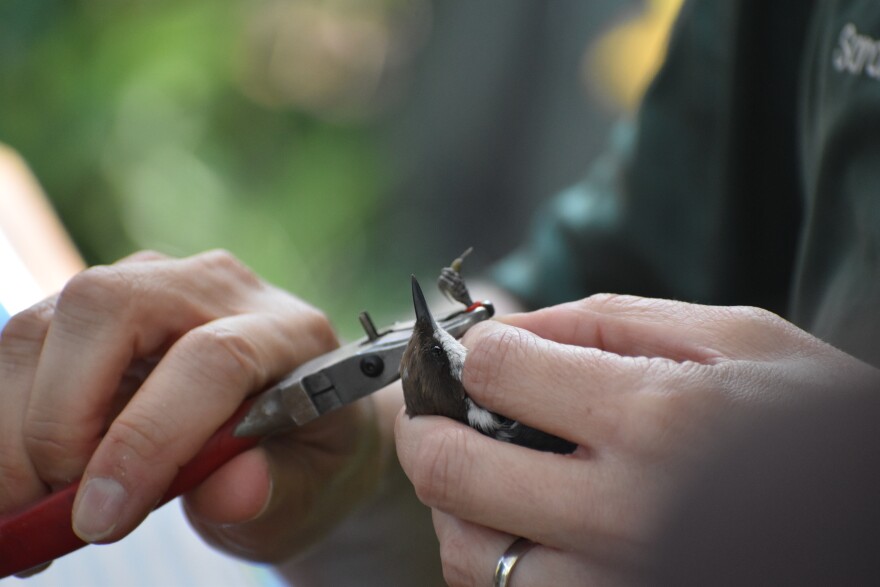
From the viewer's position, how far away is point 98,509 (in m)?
0.57

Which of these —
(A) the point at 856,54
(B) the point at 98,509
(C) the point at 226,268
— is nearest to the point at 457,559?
(B) the point at 98,509

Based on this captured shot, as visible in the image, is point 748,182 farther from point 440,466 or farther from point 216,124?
point 216,124

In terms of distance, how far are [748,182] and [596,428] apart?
2.17ft

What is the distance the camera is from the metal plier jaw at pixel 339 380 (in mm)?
598

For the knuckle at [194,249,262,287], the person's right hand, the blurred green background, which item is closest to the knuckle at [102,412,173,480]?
the person's right hand

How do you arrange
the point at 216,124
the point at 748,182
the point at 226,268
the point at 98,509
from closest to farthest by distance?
the point at 98,509, the point at 226,268, the point at 748,182, the point at 216,124

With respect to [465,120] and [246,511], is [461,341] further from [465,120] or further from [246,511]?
[465,120]

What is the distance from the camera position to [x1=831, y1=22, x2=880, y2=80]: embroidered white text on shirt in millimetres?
723

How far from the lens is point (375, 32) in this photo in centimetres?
232

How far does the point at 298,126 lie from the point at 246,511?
5.73ft

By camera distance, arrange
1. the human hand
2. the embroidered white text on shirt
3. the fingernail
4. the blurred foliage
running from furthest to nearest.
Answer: the blurred foliage
the embroidered white text on shirt
the fingernail
the human hand

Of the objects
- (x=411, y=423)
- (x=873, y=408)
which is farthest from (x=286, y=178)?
(x=873, y=408)

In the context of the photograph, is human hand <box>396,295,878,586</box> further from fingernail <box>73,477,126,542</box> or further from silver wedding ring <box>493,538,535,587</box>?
fingernail <box>73,477,126,542</box>

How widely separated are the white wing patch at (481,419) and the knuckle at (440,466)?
0.06 ft
